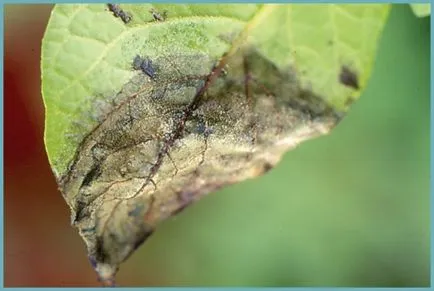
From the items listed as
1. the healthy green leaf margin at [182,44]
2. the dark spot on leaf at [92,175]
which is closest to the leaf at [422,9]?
the healthy green leaf margin at [182,44]

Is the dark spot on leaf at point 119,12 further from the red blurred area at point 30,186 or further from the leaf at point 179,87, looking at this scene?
the red blurred area at point 30,186

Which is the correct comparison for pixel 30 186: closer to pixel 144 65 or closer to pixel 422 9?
pixel 144 65

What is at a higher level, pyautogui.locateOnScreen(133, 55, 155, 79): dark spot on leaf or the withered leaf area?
pyautogui.locateOnScreen(133, 55, 155, 79): dark spot on leaf

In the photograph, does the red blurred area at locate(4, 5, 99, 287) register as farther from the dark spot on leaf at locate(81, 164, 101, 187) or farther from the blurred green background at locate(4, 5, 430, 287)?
the dark spot on leaf at locate(81, 164, 101, 187)

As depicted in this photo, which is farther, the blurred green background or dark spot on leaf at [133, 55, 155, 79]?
the blurred green background

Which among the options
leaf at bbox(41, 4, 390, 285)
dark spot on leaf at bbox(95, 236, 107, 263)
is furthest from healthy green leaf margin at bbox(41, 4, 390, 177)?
dark spot on leaf at bbox(95, 236, 107, 263)

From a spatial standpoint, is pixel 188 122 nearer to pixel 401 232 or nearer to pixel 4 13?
pixel 4 13

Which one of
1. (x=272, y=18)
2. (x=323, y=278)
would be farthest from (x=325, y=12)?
(x=323, y=278)
